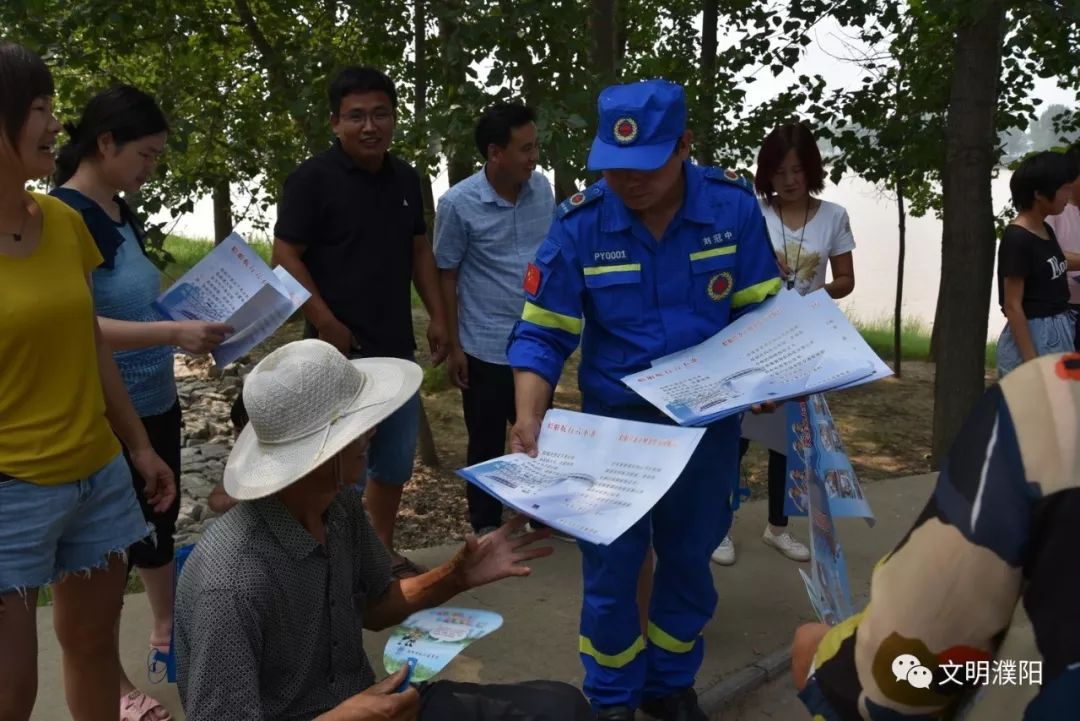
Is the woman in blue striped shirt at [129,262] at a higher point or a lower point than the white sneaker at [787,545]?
higher

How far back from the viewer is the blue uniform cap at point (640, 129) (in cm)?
265

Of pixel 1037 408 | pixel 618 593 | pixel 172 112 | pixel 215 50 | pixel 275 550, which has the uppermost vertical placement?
pixel 215 50

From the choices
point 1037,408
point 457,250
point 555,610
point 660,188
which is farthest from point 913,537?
point 457,250

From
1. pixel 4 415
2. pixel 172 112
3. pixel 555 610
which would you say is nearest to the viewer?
pixel 4 415

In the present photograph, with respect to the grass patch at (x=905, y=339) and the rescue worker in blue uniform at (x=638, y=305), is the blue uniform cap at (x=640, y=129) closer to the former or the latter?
the rescue worker in blue uniform at (x=638, y=305)

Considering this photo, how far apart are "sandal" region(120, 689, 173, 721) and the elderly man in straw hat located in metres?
1.29

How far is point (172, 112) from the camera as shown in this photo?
5.68m

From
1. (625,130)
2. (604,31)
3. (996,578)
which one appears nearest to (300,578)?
(996,578)

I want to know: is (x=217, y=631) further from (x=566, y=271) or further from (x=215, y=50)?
(x=215, y=50)

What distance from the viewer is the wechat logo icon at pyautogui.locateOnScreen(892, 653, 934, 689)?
108 centimetres

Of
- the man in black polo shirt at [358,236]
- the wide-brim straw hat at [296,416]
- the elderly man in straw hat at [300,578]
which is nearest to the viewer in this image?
the elderly man in straw hat at [300,578]

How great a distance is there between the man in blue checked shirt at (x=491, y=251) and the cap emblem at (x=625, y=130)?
1.55 m

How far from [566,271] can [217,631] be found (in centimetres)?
146

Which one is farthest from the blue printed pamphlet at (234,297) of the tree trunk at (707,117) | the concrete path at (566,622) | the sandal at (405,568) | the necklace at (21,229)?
the tree trunk at (707,117)
